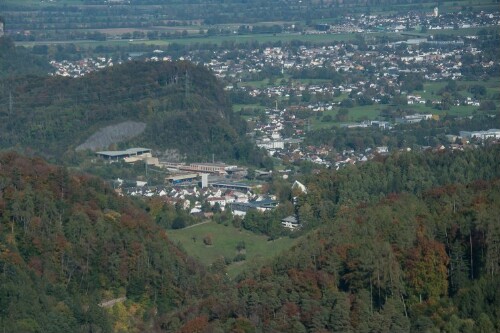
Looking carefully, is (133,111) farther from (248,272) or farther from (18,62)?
(248,272)

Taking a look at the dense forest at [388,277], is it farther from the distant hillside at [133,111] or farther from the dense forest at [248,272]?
the distant hillside at [133,111]

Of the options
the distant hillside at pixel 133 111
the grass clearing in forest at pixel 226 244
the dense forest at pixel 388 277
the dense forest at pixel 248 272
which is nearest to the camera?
the dense forest at pixel 388 277

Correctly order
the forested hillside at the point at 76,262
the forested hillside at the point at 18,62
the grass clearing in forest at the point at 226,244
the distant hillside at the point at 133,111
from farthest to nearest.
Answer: the forested hillside at the point at 18,62, the distant hillside at the point at 133,111, the grass clearing in forest at the point at 226,244, the forested hillside at the point at 76,262

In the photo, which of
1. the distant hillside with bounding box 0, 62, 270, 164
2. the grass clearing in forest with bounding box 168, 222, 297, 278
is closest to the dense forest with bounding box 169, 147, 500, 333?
the grass clearing in forest with bounding box 168, 222, 297, 278

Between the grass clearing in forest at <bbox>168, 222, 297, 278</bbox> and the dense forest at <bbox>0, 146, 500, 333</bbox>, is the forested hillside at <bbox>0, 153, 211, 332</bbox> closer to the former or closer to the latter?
the dense forest at <bbox>0, 146, 500, 333</bbox>

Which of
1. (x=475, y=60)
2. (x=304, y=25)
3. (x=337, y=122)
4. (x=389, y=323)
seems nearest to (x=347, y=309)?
(x=389, y=323)

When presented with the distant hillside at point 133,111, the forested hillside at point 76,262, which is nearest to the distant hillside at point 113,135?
the distant hillside at point 133,111

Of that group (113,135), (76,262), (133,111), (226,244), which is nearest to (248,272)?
(76,262)
